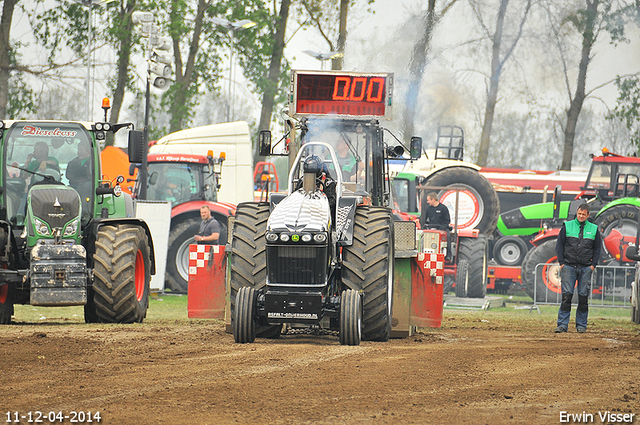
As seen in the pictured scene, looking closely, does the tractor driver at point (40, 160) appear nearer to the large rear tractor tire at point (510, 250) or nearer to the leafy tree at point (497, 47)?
the leafy tree at point (497, 47)

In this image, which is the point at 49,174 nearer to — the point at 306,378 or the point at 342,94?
A: the point at 342,94

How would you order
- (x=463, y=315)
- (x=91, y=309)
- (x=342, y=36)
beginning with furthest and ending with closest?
(x=342, y=36) → (x=463, y=315) → (x=91, y=309)

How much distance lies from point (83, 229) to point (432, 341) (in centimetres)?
446

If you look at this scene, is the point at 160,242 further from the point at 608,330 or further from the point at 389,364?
the point at 389,364

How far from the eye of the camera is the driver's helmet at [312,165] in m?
8.62

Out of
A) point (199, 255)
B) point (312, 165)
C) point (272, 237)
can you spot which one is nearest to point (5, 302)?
point (199, 255)

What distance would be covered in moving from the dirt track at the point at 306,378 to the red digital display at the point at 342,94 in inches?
107

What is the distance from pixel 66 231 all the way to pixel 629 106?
626 inches

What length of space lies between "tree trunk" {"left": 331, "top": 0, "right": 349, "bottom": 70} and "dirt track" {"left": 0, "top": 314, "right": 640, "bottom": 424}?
36.9 feet

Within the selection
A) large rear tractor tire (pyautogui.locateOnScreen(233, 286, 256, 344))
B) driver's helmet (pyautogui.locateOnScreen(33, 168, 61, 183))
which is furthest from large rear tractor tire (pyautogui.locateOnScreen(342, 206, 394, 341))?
driver's helmet (pyautogui.locateOnScreen(33, 168, 61, 183))

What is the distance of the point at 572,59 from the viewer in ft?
70.0

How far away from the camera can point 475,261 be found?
1714cm

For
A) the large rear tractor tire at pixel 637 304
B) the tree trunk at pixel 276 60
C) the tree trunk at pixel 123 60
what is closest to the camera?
the large rear tractor tire at pixel 637 304

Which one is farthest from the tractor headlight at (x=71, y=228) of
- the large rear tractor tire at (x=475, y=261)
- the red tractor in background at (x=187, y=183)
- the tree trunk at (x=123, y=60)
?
the tree trunk at (x=123, y=60)
